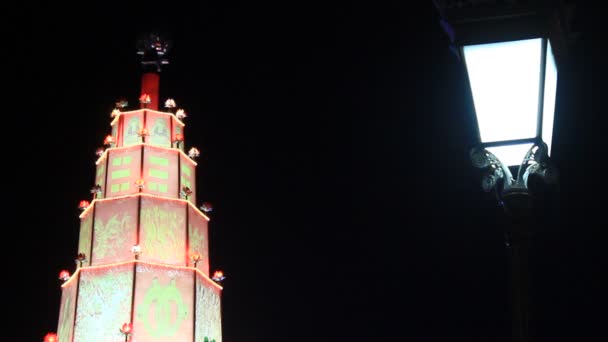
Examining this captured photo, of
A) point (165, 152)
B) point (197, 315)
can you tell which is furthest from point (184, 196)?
point (197, 315)

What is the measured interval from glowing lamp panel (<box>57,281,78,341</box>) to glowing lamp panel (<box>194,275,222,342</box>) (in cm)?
216

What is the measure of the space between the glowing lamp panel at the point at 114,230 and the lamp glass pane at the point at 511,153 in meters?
11.6

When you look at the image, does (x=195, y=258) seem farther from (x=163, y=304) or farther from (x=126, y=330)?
(x=126, y=330)

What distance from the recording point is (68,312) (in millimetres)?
16891

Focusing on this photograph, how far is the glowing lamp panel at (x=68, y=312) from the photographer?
16.6 m

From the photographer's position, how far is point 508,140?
597cm

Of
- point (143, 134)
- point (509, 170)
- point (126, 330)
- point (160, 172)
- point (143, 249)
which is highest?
point (143, 134)

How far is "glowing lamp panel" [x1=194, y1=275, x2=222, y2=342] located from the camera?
56.0ft

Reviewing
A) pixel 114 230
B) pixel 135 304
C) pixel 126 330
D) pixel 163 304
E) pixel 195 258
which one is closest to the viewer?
pixel 126 330

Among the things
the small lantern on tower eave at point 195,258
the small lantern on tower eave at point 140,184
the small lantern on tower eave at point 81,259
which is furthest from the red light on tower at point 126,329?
the small lantern on tower eave at point 140,184

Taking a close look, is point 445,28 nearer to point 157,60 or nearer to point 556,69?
point 556,69

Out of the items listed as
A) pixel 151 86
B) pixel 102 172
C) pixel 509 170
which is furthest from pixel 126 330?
pixel 509 170

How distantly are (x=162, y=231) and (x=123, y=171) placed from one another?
1519 millimetres

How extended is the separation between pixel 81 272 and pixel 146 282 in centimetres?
124
